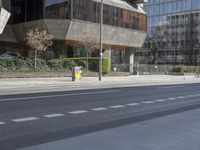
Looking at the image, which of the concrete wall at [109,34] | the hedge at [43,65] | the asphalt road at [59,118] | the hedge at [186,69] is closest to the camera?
the asphalt road at [59,118]

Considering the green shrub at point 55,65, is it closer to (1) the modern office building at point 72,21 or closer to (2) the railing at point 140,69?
(1) the modern office building at point 72,21

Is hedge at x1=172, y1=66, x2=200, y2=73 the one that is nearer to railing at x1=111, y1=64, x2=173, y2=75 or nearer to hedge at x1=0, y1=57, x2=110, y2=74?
railing at x1=111, y1=64, x2=173, y2=75

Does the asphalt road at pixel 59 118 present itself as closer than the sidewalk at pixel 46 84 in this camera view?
Yes

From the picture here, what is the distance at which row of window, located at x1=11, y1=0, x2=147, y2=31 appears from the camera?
46.8 meters

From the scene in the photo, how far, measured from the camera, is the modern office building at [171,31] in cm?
10031

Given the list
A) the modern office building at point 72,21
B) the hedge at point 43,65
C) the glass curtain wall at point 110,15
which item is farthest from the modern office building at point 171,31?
the hedge at point 43,65

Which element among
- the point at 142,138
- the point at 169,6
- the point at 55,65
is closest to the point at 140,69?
the point at 55,65

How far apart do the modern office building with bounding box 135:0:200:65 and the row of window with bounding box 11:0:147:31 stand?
1752 inches

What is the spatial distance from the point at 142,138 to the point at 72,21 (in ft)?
130

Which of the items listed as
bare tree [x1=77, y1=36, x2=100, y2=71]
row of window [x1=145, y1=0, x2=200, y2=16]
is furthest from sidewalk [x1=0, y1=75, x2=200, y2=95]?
row of window [x1=145, y1=0, x2=200, y2=16]

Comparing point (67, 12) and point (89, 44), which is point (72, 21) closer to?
point (67, 12)

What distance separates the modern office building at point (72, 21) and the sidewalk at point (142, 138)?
37.7 m

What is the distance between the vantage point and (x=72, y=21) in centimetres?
4678

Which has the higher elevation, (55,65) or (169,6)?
(169,6)
